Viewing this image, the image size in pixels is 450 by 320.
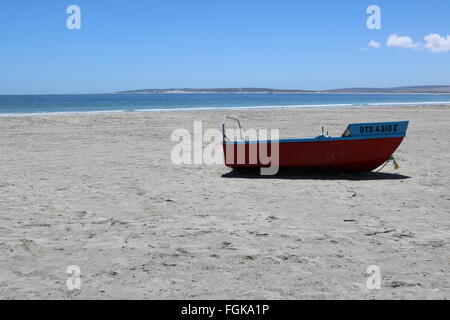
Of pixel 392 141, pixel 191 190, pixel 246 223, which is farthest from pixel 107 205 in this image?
pixel 392 141

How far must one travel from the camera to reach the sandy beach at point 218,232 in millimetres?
3668

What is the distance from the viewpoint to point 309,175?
8.32 meters

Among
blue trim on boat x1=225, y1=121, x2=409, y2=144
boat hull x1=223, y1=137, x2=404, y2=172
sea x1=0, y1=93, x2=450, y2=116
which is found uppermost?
sea x1=0, y1=93, x2=450, y2=116

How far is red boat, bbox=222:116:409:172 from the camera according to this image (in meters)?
7.92

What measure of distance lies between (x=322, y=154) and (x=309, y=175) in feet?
1.52

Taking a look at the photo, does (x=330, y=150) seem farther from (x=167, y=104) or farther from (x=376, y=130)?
(x=167, y=104)

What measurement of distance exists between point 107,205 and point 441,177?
559 centimetres

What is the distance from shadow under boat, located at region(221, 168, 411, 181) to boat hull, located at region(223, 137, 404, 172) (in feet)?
0.40

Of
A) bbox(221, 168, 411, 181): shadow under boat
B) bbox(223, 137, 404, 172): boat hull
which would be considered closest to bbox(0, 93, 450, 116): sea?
bbox(221, 168, 411, 181): shadow under boat

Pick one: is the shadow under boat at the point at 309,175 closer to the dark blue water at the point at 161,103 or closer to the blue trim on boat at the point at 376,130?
the blue trim on boat at the point at 376,130

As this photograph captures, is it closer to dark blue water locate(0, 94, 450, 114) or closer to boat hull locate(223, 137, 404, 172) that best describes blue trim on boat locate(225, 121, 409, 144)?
boat hull locate(223, 137, 404, 172)

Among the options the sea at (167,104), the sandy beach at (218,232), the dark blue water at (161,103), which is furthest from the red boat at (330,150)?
the dark blue water at (161,103)
